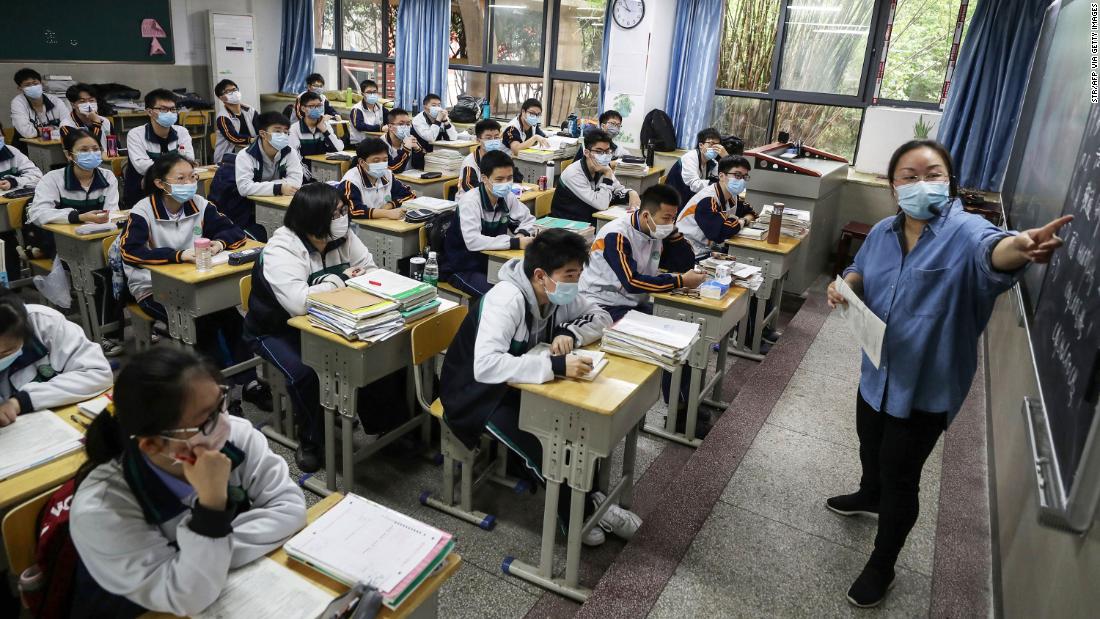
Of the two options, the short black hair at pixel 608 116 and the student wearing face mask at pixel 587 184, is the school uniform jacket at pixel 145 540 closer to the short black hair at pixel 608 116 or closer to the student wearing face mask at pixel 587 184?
the student wearing face mask at pixel 587 184

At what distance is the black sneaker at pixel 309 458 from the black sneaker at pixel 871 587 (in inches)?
85.6

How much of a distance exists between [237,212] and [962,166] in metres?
6.00

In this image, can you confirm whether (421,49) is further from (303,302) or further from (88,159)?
(303,302)

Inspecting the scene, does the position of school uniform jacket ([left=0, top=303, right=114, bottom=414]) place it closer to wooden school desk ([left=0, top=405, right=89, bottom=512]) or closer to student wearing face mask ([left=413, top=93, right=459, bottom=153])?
wooden school desk ([left=0, top=405, right=89, bottom=512])

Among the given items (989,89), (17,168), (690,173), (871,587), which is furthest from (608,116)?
(871,587)

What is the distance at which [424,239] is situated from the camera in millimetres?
4422

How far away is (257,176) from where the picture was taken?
5.18 m

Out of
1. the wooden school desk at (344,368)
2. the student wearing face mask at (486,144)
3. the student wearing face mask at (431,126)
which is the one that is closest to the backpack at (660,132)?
the student wearing face mask at (486,144)

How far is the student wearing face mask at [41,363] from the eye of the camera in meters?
1.90

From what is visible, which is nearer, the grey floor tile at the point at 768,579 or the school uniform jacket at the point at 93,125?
the grey floor tile at the point at 768,579

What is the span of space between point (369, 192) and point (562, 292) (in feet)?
9.03

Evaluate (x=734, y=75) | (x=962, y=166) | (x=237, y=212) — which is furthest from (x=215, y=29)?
(x=962, y=166)

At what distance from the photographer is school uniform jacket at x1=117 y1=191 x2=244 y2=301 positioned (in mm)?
3447

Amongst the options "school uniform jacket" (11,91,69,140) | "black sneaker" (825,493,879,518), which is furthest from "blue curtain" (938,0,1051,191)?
"school uniform jacket" (11,91,69,140)
